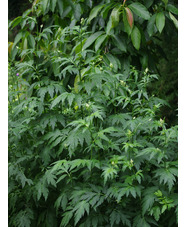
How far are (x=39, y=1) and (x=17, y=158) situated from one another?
1.29 meters

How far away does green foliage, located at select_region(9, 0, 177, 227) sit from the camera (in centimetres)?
168

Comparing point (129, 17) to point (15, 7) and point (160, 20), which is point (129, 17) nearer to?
point (160, 20)

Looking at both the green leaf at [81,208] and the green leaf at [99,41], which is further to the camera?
the green leaf at [99,41]

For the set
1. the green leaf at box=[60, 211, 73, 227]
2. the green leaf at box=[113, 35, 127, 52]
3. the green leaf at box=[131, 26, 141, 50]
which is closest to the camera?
the green leaf at box=[60, 211, 73, 227]

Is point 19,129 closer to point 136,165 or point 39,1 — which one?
point 136,165

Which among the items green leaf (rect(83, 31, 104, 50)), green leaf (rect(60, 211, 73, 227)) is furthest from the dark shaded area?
green leaf (rect(60, 211, 73, 227))

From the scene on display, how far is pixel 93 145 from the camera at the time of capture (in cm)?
171

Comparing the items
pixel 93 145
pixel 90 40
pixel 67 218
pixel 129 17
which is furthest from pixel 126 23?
pixel 67 218

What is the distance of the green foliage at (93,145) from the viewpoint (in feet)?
5.52

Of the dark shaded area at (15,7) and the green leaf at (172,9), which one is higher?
→ the green leaf at (172,9)

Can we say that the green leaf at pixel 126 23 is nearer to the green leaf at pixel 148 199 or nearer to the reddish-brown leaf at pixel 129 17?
the reddish-brown leaf at pixel 129 17

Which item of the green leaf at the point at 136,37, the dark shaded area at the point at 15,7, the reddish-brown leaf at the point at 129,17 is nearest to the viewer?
the reddish-brown leaf at the point at 129,17

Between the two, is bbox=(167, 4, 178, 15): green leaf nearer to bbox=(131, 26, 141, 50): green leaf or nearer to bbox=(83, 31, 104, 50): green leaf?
bbox=(131, 26, 141, 50): green leaf

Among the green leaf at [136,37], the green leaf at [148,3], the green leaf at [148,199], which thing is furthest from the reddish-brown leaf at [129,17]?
the green leaf at [148,199]
